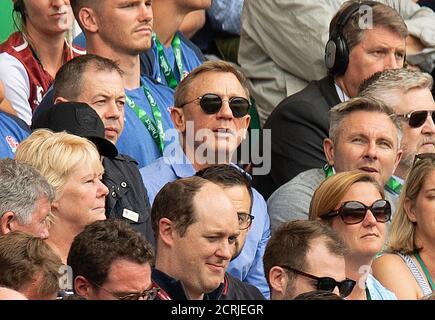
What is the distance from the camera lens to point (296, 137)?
8.34 meters

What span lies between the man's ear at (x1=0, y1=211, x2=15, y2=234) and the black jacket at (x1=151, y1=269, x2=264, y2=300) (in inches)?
25.0

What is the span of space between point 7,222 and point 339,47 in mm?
3143

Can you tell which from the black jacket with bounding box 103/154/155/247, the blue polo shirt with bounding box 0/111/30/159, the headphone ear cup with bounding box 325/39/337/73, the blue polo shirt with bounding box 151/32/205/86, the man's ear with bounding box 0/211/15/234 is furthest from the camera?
the blue polo shirt with bounding box 151/32/205/86

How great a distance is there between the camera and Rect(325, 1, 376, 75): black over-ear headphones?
862cm

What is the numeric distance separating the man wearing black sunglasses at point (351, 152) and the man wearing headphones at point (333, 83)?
0.40 meters

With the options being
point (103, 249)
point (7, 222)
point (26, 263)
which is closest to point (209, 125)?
point (7, 222)

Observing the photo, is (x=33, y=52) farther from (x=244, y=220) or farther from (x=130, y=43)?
(x=244, y=220)

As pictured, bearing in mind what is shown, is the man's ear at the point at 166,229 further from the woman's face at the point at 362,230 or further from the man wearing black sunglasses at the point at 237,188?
the woman's face at the point at 362,230

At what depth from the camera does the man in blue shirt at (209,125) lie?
24.8ft

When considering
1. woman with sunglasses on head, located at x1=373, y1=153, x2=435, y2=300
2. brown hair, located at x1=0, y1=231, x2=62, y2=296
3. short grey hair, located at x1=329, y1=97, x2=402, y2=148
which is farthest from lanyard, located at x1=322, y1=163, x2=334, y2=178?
brown hair, located at x1=0, y1=231, x2=62, y2=296

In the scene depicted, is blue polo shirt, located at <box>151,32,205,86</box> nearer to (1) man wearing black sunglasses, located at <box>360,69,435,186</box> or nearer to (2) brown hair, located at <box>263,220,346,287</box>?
(1) man wearing black sunglasses, located at <box>360,69,435,186</box>

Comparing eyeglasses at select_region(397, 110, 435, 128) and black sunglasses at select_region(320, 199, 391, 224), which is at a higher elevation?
black sunglasses at select_region(320, 199, 391, 224)

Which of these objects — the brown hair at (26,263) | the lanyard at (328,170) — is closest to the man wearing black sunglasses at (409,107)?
the lanyard at (328,170)

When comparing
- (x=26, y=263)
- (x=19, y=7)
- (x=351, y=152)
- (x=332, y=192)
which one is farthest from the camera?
(x=19, y=7)
